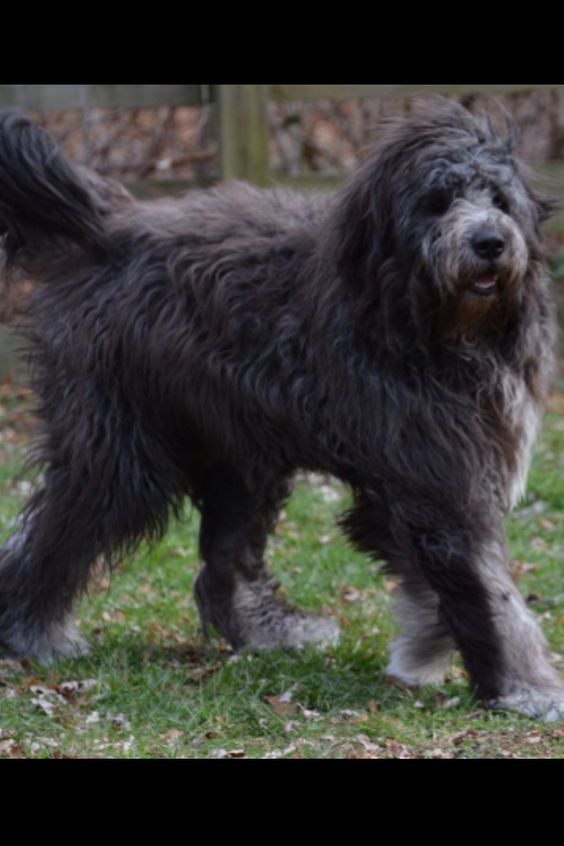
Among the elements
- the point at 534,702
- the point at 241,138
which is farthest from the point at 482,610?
the point at 241,138

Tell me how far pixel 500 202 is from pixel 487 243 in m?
0.23

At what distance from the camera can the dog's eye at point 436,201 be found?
195 inches

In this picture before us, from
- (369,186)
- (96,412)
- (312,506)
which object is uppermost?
(369,186)

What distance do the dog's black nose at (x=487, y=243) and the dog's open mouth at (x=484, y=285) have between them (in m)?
0.07

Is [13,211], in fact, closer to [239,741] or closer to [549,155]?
[239,741]

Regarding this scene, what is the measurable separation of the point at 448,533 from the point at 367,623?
141cm

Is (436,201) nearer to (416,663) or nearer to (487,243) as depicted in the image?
(487,243)

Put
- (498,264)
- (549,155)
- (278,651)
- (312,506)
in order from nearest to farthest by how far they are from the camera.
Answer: (498,264)
(278,651)
(312,506)
(549,155)

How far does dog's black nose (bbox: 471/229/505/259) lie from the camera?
4805mm

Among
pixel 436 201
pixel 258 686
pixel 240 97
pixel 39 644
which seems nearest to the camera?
pixel 436 201

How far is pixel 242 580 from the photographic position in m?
6.27

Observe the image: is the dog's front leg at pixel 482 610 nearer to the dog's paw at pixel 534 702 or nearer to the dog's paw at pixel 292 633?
the dog's paw at pixel 534 702

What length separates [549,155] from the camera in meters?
12.7

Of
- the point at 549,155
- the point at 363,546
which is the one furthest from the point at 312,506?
the point at 549,155
